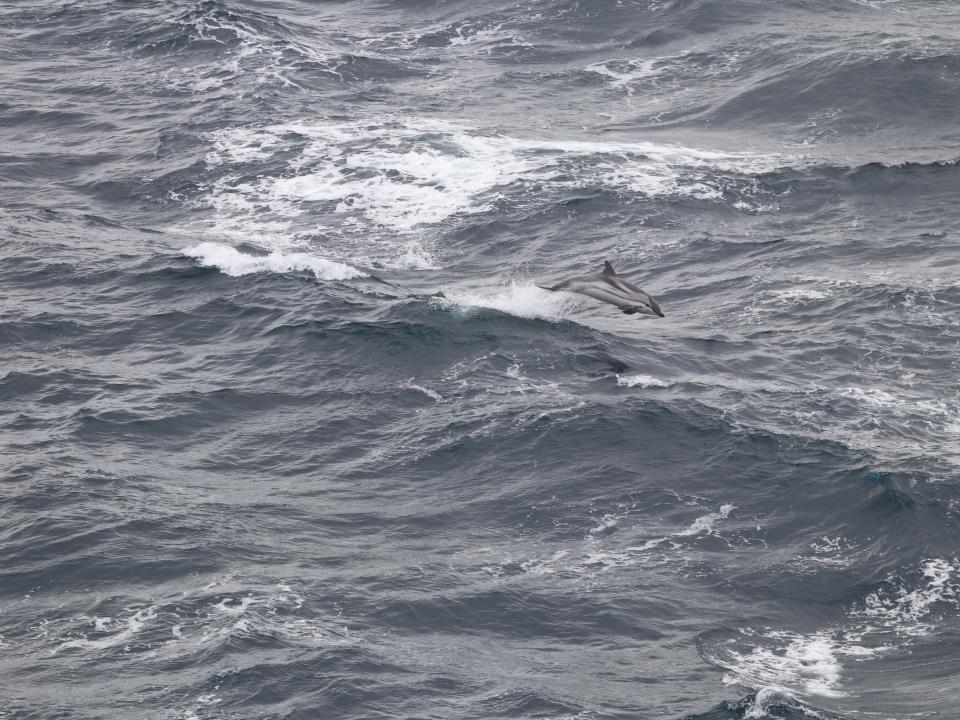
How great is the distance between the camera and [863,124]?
82.0m

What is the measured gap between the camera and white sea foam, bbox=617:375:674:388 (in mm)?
56781

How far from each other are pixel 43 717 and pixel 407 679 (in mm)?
10263

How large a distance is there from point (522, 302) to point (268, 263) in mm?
13461

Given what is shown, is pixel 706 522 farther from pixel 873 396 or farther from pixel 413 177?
pixel 413 177

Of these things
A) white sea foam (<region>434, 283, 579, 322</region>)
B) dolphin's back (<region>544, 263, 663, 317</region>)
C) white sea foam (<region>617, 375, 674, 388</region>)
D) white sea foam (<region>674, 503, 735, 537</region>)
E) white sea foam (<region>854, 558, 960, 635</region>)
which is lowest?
white sea foam (<region>854, 558, 960, 635</region>)

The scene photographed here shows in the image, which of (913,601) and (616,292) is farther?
(616,292)

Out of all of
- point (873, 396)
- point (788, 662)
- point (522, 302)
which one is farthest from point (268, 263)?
point (788, 662)

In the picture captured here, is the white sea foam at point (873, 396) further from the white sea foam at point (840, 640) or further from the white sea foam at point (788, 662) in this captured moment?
the white sea foam at point (788, 662)

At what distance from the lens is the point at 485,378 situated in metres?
57.5

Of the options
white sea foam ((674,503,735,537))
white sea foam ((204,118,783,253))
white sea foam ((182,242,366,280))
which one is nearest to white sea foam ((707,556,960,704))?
white sea foam ((674,503,735,537))

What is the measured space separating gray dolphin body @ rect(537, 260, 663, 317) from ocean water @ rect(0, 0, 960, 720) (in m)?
1.97

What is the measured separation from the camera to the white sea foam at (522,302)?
203 feet

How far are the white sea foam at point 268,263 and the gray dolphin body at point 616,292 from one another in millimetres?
12474

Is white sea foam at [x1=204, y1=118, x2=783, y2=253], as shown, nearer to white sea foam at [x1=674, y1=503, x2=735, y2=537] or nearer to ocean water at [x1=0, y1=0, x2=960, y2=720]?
ocean water at [x1=0, y1=0, x2=960, y2=720]
